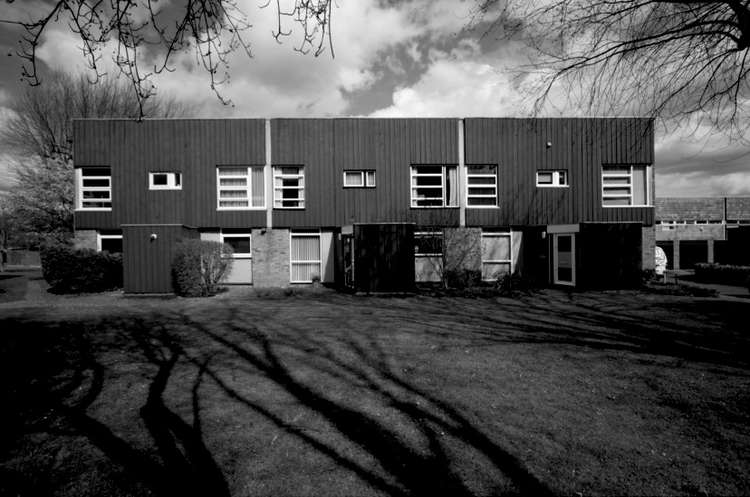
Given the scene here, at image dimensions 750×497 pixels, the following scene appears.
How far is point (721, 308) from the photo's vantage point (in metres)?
10.7

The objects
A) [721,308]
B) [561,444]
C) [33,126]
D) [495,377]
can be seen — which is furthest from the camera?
[33,126]

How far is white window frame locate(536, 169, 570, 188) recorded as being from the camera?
17453 millimetres

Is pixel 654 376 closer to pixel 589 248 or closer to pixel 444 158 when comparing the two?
pixel 589 248

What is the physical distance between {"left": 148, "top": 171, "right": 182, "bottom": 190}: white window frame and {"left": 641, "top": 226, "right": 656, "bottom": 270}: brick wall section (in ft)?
67.5

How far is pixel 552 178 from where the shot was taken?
17.6 meters

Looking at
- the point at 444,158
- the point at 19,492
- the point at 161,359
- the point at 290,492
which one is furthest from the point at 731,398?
the point at 444,158

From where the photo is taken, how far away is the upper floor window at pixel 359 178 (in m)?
17.1

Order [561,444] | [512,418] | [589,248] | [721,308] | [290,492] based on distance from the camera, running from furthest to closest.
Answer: [589,248] → [721,308] → [512,418] → [561,444] → [290,492]

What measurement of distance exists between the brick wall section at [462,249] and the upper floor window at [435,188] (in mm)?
1521

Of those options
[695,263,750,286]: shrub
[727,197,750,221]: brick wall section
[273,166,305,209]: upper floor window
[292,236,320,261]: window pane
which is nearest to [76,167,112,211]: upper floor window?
[273,166,305,209]: upper floor window

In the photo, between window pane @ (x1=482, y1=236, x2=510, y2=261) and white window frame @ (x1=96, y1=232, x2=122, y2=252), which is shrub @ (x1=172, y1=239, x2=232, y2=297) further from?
window pane @ (x1=482, y1=236, x2=510, y2=261)

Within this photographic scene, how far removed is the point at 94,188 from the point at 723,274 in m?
28.9

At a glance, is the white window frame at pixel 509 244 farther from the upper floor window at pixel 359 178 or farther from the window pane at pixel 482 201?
the upper floor window at pixel 359 178

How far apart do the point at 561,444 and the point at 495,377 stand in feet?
5.63
